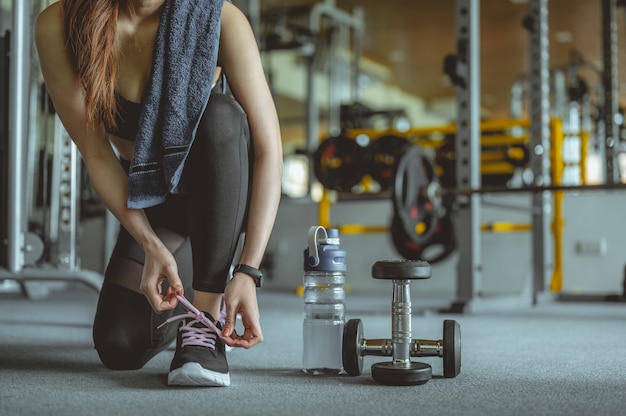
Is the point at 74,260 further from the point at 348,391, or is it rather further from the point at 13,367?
the point at 348,391

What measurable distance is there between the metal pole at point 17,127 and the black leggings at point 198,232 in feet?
3.09

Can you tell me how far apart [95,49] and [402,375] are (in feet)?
2.27

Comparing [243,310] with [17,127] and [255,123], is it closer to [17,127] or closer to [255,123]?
[255,123]

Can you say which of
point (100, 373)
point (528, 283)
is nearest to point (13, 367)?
point (100, 373)

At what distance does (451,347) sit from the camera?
1189mm

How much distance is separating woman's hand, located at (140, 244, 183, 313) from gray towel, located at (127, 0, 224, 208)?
0.10 meters

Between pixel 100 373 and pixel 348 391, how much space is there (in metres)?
0.45

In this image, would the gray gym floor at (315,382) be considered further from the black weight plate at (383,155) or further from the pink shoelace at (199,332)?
the black weight plate at (383,155)

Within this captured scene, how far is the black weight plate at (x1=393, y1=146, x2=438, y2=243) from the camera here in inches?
110

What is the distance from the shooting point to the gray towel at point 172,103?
3.75 feet

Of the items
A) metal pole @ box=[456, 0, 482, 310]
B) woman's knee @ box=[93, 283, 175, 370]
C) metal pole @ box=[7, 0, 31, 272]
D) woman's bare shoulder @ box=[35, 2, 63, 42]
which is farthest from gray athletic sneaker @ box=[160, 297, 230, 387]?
metal pole @ box=[456, 0, 482, 310]

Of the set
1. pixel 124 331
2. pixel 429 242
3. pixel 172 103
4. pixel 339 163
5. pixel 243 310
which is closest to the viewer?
pixel 243 310

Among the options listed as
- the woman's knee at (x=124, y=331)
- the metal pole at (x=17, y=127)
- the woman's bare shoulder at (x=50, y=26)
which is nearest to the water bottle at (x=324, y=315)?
the woman's knee at (x=124, y=331)

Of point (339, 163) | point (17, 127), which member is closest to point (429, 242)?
point (339, 163)
